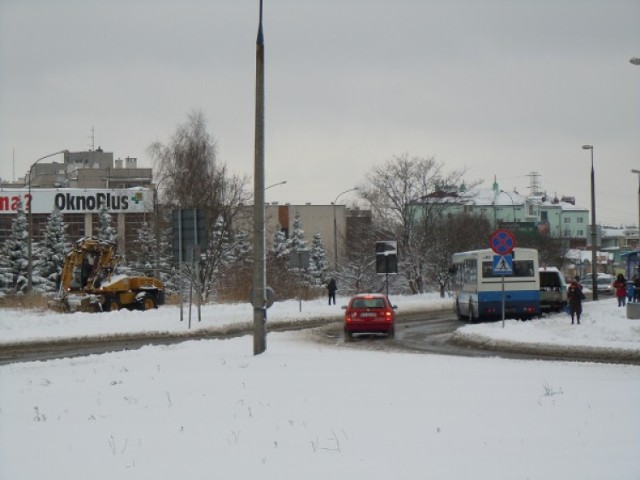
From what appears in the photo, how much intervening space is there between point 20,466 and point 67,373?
9.24 metres

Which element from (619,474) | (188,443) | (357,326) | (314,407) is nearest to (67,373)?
(314,407)

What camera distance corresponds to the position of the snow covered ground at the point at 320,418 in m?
8.11

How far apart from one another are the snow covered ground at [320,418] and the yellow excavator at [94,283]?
902 inches

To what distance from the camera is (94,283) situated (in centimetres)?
4325

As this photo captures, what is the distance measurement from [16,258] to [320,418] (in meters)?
70.3

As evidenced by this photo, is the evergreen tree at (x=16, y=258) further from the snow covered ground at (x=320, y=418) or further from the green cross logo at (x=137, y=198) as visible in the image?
the snow covered ground at (x=320, y=418)

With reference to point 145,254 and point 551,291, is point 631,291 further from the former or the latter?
point 145,254

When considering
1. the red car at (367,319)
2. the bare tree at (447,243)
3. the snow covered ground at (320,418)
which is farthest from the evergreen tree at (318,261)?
the snow covered ground at (320,418)

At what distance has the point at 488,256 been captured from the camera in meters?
36.7

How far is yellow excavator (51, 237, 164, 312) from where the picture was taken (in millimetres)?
42188

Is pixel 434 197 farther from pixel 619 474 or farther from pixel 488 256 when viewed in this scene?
pixel 619 474

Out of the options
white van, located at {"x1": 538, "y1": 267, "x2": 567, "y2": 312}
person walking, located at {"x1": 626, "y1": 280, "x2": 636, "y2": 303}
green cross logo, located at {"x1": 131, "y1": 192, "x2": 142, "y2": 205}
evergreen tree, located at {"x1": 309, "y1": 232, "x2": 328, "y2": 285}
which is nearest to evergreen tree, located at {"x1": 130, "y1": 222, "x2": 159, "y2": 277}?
evergreen tree, located at {"x1": 309, "y1": 232, "x2": 328, "y2": 285}

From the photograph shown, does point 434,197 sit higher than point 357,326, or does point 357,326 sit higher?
point 434,197

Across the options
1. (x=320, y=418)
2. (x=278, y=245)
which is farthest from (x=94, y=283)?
(x=278, y=245)
